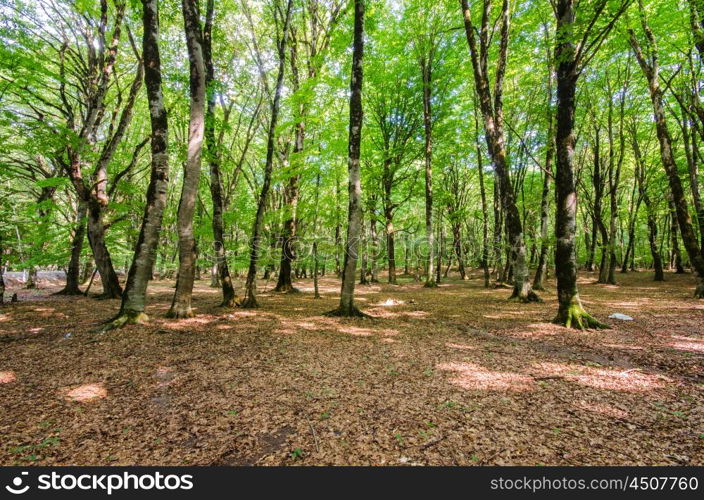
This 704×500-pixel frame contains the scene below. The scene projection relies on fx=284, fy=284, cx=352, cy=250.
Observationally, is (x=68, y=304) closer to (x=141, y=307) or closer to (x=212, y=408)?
(x=141, y=307)

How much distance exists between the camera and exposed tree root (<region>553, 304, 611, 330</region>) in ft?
24.7

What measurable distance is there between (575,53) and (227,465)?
11.5m

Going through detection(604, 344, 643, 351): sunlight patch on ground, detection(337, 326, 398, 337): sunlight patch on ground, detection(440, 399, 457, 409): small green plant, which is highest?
detection(604, 344, 643, 351): sunlight patch on ground

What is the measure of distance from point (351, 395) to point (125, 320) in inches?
272

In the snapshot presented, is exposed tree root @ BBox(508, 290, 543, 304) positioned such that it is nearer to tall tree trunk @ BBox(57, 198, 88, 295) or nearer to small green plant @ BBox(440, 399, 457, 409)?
small green plant @ BBox(440, 399, 457, 409)

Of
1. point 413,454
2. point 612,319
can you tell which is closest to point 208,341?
point 413,454

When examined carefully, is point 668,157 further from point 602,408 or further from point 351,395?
point 351,395

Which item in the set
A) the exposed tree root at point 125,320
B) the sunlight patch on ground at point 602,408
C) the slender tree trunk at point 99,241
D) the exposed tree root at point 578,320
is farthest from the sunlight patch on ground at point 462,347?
the slender tree trunk at point 99,241

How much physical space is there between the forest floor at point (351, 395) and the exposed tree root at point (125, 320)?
1.43 feet

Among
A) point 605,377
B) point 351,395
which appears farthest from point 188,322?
point 605,377

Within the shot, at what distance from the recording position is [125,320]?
24.6ft

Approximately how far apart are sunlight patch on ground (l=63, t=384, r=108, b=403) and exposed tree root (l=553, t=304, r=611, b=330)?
10.0 meters

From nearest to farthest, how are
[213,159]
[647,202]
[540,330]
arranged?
1. [540,330]
2. [213,159]
3. [647,202]

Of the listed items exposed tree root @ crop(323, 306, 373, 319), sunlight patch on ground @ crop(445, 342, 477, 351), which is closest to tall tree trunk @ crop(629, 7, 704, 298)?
sunlight patch on ground @ crop(445, 342, 477, 351)
